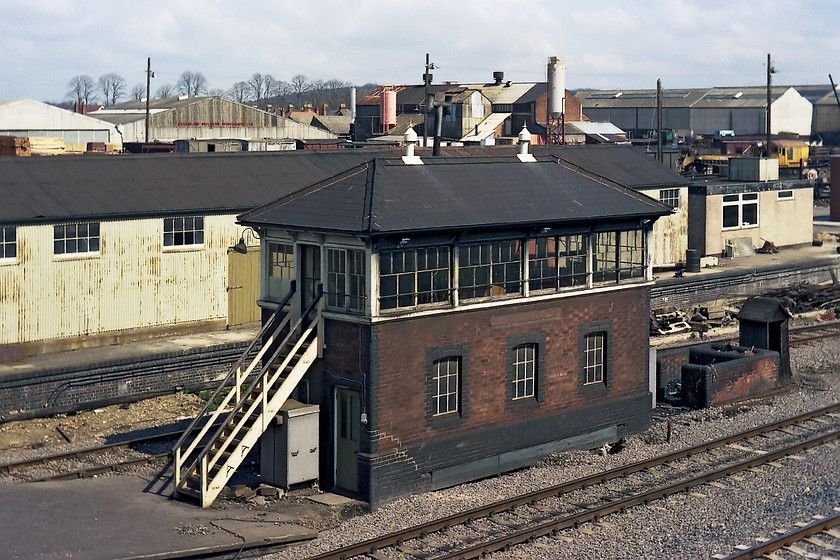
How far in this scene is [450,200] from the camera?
21859 millimetres

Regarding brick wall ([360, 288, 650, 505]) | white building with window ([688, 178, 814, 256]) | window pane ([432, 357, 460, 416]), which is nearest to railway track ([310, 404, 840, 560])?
brick wall ([360, 288, 650, 505])

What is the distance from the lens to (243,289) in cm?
3456

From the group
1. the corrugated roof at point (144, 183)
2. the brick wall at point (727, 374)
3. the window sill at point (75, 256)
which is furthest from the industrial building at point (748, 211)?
the window sill at point (75, 256)

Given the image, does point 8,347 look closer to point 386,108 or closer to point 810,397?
point 810,397

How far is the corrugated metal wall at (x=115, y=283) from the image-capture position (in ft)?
97.6

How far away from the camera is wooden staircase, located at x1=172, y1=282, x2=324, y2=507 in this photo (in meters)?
19.8

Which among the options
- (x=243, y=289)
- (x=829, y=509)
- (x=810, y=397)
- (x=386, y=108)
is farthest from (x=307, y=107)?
(x=829, y=509)

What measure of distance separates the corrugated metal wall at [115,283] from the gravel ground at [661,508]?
14154 mm

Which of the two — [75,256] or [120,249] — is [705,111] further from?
[75,256]

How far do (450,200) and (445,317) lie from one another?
2350mm

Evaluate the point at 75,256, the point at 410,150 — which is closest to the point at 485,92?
the point at 75,256

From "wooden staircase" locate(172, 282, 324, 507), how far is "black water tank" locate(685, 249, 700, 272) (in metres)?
29.4

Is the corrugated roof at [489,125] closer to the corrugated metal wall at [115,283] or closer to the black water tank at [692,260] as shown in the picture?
the black water tank at [692,260]

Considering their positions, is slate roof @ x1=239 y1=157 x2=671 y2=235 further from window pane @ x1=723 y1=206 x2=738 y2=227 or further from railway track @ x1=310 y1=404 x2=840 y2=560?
window pane @ x1=723 y1=206 x2=738 y2=227
